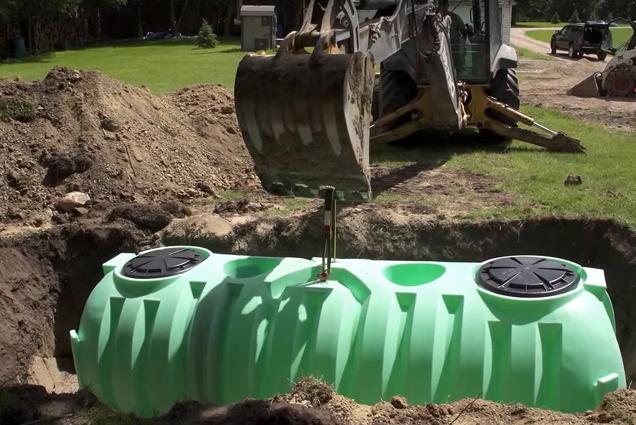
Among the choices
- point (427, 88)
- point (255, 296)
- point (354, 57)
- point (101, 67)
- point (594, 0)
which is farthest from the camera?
point (594, 0)

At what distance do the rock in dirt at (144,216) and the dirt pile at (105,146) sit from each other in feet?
3.01

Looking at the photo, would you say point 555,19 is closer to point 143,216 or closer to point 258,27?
point 258,27

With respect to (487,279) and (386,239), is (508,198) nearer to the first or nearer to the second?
(386,239)

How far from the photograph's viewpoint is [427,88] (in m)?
12.2

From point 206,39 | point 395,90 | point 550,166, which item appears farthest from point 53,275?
point 206,39

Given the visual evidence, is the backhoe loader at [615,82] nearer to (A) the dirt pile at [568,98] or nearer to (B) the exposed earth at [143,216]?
(A) the dirt pile at [568,98]

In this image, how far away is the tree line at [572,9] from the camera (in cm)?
6128

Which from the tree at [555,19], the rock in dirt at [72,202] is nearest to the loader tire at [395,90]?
the rock in dirt at [72,202]

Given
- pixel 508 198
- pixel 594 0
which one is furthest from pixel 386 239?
pixel 594 0

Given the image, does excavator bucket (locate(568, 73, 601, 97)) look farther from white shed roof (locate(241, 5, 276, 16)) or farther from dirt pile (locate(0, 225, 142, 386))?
white shed roof (locate(241, 5, 276, 16))

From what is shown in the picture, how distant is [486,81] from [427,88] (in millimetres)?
1204

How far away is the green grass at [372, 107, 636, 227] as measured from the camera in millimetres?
9172

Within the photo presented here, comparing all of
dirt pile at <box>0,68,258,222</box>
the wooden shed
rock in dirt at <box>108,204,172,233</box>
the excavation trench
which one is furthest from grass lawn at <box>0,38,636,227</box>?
the wooden shed

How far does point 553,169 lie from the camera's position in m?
11.3
